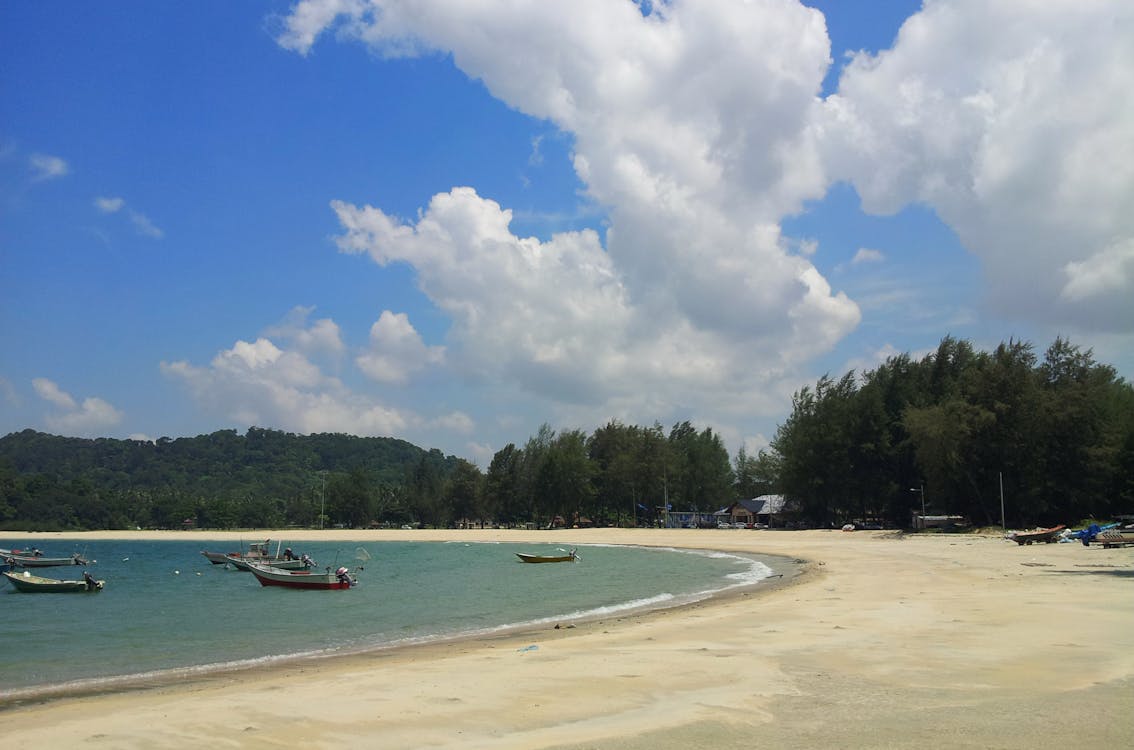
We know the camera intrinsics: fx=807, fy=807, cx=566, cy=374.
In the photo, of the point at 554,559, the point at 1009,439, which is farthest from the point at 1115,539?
the point at 554,559

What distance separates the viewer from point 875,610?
21125 mm

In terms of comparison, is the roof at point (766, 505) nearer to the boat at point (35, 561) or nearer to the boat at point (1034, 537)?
the boat at point (1034, 537)

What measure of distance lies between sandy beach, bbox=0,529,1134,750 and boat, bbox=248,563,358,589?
21627 mm

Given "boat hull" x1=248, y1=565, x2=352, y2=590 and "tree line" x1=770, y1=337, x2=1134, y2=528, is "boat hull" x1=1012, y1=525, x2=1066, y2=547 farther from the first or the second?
"boat hull" x1=248, y1=565, x2=352, y2=590

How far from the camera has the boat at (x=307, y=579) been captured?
1601 inches

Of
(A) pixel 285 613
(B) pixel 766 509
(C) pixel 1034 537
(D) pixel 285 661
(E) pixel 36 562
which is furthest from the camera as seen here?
(B) pixel 766 509

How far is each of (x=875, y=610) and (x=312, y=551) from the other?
272 ft

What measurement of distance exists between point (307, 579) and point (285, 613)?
10.7 m

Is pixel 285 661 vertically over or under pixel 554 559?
over

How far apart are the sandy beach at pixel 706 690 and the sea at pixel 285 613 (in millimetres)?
3096

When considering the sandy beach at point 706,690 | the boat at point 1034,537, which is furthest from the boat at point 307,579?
the boat at point 1034,537

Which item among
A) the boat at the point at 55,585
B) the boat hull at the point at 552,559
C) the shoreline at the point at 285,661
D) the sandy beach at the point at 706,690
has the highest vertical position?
the sandy beach at the point at 706,690

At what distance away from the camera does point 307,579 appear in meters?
41.1

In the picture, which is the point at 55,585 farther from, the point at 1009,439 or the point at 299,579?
the point at 1009,439
